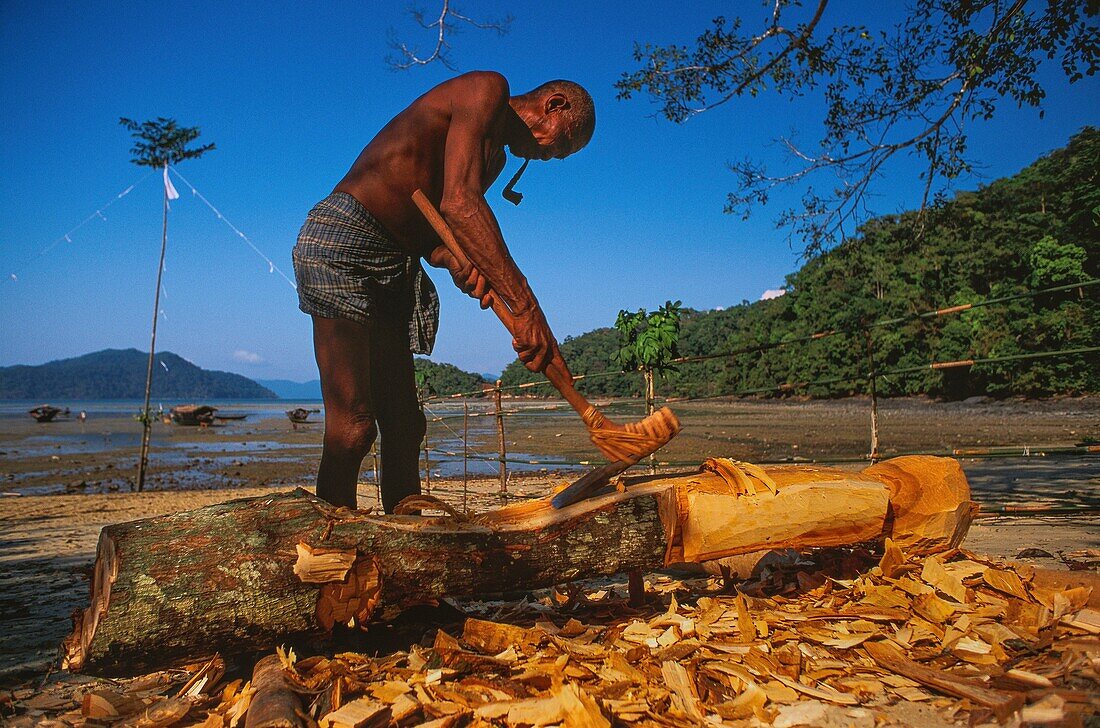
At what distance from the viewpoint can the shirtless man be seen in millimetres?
2100

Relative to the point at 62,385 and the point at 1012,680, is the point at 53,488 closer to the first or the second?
the point at 1012,680

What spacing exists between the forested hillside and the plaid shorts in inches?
479

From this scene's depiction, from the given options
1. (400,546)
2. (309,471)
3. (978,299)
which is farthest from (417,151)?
(978,299)

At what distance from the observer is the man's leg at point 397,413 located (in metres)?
2.56

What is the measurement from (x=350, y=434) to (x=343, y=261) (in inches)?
24.8

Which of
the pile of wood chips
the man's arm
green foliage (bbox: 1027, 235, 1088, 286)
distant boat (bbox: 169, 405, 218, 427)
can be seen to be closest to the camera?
the pile of wood chips

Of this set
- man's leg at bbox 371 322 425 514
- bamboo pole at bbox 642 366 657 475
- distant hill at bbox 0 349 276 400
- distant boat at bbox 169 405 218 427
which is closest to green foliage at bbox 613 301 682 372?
bamboo pole at bbox 642 366 657 475

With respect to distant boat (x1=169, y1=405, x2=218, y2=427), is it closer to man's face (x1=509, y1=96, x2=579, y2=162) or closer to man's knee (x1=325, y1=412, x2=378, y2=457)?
man's knee (x1=325, y1=412, x2=378, y2=457)

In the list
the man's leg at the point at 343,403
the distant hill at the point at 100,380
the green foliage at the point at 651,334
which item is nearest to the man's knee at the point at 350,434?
the man's leg at the point at 343,403

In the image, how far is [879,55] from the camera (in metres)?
5.27

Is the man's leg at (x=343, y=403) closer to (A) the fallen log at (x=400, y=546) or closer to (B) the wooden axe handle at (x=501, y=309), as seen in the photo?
(A) the fallen log at (x=400, y=546)

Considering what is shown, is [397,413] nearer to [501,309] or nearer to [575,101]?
[501,309]

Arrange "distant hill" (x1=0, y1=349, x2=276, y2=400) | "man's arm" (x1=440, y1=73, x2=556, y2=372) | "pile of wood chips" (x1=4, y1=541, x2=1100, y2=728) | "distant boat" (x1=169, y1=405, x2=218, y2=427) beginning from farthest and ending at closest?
"distant hill" (x1=0, y1=349, x2=276, y2=400) < "distant boat" (x1=169, y1=405, x2=218, y2=427) < "man's arm" (x1=440, y1=73, x2=556, y2=372) < "pile of wood chips" (x1=4, y1=541, x2=1100, y2=728)

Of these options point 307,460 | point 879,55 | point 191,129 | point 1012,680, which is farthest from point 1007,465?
point 191,129
